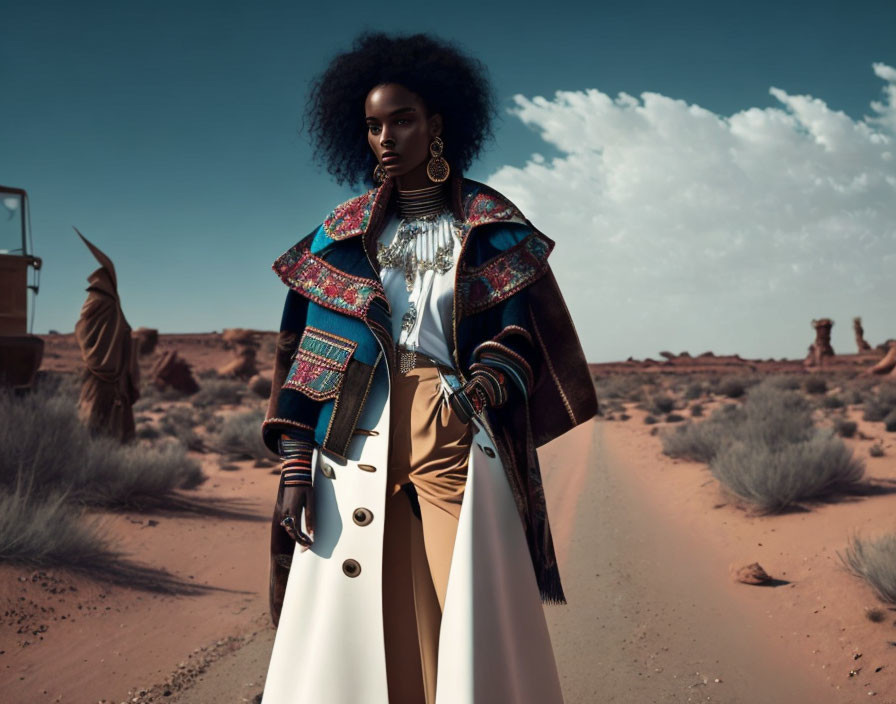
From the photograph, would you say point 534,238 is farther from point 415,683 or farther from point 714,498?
point 714,498

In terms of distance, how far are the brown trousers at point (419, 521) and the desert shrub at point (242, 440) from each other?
36.6 ft

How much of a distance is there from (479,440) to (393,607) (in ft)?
1.98

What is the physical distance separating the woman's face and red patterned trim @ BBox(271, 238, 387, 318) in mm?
399

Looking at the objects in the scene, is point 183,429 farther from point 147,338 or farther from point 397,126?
point 147,338

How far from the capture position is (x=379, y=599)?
2264 millimetres

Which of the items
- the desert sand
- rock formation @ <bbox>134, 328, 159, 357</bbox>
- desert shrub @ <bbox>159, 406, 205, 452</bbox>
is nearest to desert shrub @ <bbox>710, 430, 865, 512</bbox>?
the desert sand

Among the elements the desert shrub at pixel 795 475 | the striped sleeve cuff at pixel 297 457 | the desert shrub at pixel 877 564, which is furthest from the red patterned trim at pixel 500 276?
the desert shrub at pixel 795 475

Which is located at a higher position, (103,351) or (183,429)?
(103,351)

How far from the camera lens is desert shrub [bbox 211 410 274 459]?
44.4 ft

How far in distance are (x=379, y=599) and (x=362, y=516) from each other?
251 millimetres

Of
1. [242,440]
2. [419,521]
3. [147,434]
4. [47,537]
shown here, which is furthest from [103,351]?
[419,521]

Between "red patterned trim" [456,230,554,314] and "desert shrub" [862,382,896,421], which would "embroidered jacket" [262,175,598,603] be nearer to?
"red patterned trim" [456,230,554,314]

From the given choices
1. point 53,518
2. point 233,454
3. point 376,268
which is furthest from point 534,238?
point 233,454

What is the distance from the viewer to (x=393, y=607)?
238 centimetres
